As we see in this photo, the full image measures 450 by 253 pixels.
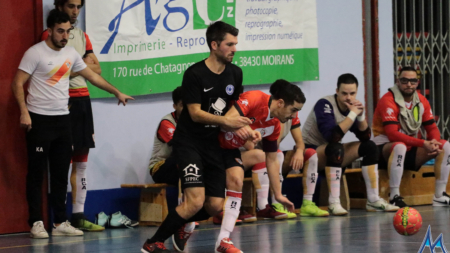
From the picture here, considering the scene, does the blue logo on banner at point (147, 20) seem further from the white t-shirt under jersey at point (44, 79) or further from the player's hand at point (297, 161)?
the player's hand at point (297, 161)

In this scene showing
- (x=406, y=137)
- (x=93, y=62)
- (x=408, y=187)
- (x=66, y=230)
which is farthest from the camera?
(x=408, y=187)

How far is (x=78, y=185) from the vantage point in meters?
6.48

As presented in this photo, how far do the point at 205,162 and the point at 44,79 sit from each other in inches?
75.8

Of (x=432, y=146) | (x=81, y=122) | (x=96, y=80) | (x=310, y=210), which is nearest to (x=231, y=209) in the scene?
(x=96, y=80)

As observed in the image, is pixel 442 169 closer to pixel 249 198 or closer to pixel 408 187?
pixel 408 187

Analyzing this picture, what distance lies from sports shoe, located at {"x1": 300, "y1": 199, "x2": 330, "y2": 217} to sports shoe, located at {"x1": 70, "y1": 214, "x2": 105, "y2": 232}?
7.34ft

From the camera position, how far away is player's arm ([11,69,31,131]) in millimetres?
5844

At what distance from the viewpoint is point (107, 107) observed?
707 centimetres

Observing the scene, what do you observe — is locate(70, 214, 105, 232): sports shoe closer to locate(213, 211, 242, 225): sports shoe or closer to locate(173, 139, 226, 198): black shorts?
locate(213, 211, 242, 225): sports shoe

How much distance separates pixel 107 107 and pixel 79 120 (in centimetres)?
68

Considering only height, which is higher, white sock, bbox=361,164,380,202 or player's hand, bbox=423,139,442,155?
player's hand, bbox=423,139,442,155

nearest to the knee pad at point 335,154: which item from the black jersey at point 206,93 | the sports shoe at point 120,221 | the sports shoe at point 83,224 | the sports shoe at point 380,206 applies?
the sports shoe at point 380,206

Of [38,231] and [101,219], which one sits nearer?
[38,231]

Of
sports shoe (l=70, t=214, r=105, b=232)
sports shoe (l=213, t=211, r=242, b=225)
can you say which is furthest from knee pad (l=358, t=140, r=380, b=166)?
sports shoe (l=70, t=214, r=105, b=232)
